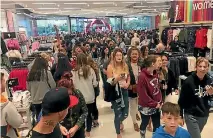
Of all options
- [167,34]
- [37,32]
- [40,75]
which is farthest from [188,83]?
[37,32]

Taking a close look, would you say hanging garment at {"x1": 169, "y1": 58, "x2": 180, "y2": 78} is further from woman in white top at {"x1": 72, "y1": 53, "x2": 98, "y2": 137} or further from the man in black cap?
the man in black cap

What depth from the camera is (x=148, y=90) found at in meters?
2.93

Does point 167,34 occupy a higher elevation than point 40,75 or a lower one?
higher

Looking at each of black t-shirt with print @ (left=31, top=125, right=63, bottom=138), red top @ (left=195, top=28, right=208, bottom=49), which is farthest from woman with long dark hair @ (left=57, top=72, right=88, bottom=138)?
red top @ (left=195, top=28, right=208, bottom=49)

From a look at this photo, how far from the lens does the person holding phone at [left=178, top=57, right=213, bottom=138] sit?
8.28ft

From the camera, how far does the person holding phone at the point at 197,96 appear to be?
99.3 inches

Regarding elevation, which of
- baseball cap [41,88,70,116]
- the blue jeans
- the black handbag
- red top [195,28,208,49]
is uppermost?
red top [195,28,208,49]

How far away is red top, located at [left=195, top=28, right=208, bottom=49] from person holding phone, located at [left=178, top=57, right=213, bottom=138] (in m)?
4.37

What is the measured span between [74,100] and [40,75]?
4.74 ft

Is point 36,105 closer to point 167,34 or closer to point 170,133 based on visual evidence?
point 170,133

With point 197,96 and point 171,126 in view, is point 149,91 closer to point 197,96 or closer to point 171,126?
point 197,96

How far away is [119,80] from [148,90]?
1.89 feet

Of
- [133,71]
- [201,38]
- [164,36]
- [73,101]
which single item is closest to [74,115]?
[73,101]

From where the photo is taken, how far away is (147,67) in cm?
294
